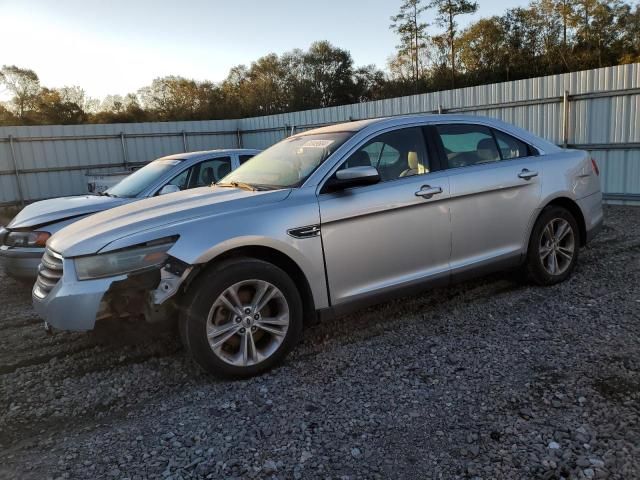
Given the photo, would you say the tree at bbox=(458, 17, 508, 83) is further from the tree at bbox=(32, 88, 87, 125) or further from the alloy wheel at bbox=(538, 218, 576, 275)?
the alloy wheel at bbox=(538, 218, 576, 275)

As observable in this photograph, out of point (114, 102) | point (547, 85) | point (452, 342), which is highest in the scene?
point (114, 102)

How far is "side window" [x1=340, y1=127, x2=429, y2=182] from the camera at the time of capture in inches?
158

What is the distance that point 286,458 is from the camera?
2.55 meters

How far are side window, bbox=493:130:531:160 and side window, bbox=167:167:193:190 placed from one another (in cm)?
384

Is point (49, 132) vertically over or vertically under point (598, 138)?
over

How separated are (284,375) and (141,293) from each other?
1111mm

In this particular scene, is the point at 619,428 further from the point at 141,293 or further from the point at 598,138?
the point at 598,138

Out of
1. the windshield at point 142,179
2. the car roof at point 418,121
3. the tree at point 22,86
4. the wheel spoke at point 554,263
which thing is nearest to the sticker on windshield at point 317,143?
the car roof at point 418,121

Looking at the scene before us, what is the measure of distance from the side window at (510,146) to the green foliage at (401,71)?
30.5m

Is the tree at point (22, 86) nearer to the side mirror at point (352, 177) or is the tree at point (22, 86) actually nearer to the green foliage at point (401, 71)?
the green foliage at point (401, 71)

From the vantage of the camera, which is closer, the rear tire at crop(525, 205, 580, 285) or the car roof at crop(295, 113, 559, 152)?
the car roof at crop(295, 113, 559, 152)

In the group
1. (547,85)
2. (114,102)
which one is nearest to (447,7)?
(114,102)

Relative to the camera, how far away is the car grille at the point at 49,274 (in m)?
3.44

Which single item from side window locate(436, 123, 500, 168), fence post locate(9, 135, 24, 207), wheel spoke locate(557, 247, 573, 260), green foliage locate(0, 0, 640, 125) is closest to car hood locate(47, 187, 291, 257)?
side window locate(436, 123, 500, 168)
